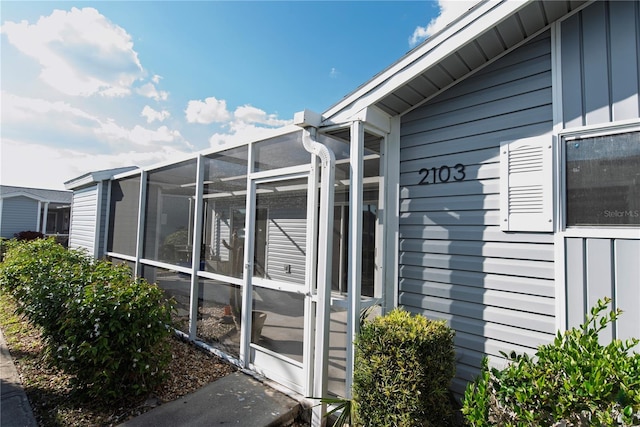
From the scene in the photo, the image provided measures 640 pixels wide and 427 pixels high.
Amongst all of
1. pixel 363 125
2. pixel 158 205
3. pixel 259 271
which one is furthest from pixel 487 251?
pixel 158 205

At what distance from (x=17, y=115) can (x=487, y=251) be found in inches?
324

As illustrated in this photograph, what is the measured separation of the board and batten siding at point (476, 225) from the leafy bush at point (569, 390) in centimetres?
65

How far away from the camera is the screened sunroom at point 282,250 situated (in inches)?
112

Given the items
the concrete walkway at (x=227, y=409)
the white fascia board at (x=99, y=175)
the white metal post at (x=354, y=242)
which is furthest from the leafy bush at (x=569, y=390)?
the white fascia board at (x=99, y=175)

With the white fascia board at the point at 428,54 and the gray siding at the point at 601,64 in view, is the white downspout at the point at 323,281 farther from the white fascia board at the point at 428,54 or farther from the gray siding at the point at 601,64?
the gray siding at the point at 601,64

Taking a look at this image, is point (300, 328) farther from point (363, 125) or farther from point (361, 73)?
point (361, 73)

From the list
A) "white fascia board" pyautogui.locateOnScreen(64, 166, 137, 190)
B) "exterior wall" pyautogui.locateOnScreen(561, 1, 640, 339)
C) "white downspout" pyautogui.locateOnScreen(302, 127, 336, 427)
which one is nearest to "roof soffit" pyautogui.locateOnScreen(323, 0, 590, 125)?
"exterior wall" pyautogui.locateOnScreen(561, 1, 640, 339)

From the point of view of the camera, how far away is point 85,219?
8.59 metres

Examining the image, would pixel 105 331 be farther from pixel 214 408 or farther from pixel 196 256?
pixel 196 256

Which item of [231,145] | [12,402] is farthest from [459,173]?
[12,402]

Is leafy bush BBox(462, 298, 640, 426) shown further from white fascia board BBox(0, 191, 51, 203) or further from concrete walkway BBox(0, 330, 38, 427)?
white fascia board BBox(0, 191, 51, 203)

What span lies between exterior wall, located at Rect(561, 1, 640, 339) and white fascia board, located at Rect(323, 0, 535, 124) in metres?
0.55

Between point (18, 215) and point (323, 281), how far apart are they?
958 inches

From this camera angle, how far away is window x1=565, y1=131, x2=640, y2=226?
6.49 feet
